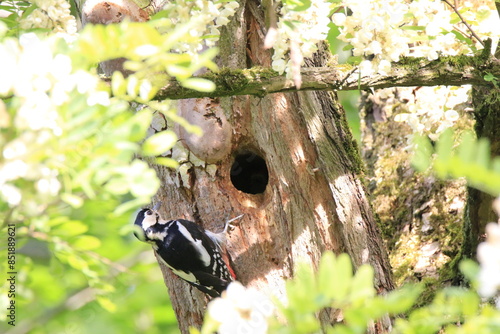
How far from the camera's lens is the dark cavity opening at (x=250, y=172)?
3.07m

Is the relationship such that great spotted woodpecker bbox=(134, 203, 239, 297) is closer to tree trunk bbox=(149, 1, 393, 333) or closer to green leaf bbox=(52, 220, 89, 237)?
tree trunk bbox=(149, 1, 393, 333)

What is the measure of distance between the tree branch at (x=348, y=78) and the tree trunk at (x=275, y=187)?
0.37 meters

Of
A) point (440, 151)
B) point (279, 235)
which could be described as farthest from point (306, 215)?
point (440, 151)

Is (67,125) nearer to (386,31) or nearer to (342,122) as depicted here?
(386,31)

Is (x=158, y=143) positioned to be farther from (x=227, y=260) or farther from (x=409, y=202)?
(x=409, y=202)

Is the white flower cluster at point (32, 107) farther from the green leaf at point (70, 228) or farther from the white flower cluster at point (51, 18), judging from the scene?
the white flower cluster at point (51, 18)

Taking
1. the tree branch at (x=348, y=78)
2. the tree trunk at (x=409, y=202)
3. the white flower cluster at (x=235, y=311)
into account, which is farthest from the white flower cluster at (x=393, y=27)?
the white flower cluster at (x=235, y=311)

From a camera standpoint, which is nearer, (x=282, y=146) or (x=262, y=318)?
(x=262, y=318)

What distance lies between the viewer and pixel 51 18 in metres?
2.41

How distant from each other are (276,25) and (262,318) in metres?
1.19

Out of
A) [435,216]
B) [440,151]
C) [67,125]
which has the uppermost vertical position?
[67,125]

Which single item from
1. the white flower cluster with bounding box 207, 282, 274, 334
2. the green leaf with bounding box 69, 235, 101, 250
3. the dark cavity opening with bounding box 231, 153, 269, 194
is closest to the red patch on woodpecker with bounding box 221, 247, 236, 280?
the dark cavity opening with bounding box 231, 153, 269, 194

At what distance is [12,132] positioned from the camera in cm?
115

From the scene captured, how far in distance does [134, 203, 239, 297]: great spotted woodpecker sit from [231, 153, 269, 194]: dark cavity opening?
0.40m
